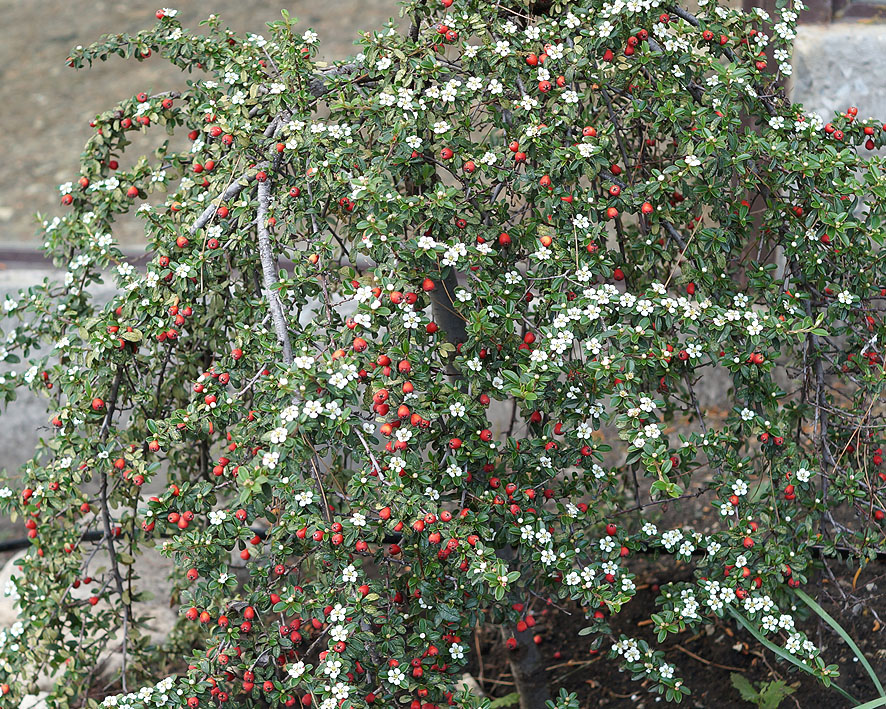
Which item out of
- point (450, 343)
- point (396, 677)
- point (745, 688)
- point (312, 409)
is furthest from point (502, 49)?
point (745, 688)

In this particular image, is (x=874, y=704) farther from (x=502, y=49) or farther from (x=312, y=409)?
(x=502, y=49)

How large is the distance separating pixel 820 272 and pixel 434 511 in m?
0.89

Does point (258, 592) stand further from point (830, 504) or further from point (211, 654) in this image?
point (830, 504)

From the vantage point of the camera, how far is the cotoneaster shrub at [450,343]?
145 cm

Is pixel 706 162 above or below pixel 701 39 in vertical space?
below

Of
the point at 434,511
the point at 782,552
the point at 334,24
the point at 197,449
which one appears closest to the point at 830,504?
the point at 782,552

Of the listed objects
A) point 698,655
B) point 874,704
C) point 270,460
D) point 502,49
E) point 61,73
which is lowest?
point 698,655

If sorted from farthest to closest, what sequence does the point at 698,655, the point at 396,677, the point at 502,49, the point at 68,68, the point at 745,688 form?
the point at 68,68
the point at 698,655
the point at 745,688
the point at 502,49
the point at 396,677

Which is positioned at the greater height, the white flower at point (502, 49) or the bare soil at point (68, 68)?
the white flower at point (502, 49)

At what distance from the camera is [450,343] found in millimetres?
1612

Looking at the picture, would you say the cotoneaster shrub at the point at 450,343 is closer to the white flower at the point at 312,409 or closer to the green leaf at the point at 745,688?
the white flower at the point at 312,409

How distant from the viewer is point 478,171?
1572mm

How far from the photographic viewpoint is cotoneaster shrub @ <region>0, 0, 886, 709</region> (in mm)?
1445

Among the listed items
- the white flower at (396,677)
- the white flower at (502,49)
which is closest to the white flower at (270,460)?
the white flower at (396,677)
